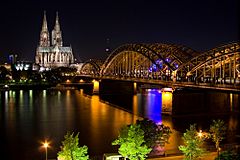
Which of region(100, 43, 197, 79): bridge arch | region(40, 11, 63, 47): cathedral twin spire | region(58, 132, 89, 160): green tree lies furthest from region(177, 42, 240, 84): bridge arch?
region(40, 11, 63, 47): cathedral twin spire

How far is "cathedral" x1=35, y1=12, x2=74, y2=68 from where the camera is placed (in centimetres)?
12812

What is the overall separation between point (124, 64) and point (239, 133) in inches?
1538

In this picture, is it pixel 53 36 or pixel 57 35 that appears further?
pixel 53 36

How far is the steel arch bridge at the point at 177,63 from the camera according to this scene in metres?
31.6

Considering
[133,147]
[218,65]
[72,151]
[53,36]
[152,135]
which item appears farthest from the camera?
[53,36]

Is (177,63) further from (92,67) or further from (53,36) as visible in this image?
(53,36)

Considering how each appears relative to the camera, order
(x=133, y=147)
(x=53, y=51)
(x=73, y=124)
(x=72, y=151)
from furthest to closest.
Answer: (x=53, y=51), (x=73, y=124), (x=133, y=147), (x=72, y=151)

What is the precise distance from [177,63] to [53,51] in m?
88.7

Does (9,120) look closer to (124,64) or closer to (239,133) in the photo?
(239,133)

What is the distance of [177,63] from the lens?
4559 cm

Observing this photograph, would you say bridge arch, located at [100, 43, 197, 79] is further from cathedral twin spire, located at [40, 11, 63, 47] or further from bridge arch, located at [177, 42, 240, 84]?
cathedral twin spire, located at [40, 11, 63, 47]

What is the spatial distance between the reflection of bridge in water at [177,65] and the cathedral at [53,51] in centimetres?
6465

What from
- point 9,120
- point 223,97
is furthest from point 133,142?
point 223,97

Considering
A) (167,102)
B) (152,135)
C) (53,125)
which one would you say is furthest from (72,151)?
(167,102)
